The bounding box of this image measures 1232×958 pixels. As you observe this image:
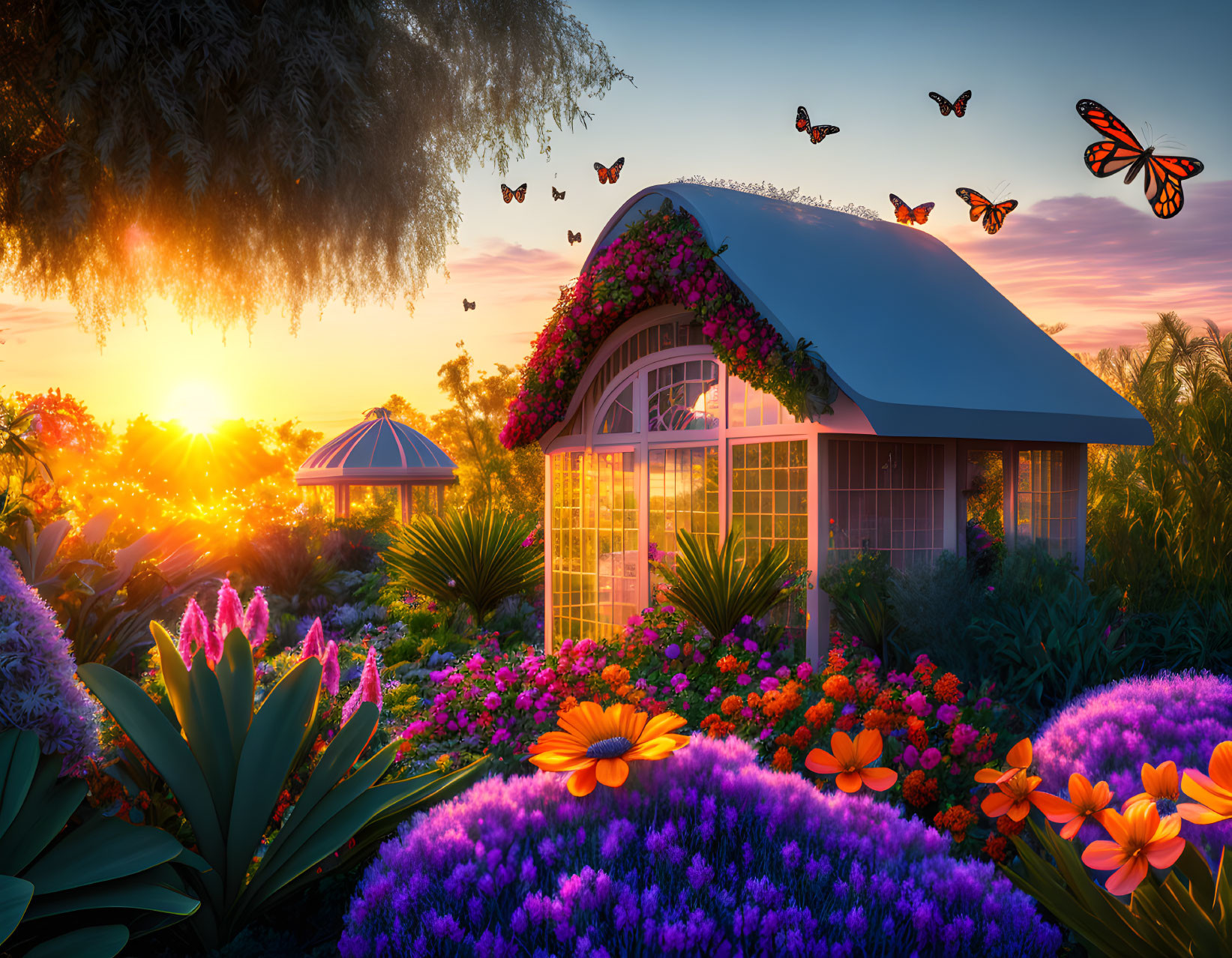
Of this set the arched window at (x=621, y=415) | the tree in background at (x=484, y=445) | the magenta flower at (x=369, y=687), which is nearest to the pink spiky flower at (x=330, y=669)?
the magenta flower at (x=369, y=687)

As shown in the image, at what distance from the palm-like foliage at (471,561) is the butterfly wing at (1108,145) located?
819cm

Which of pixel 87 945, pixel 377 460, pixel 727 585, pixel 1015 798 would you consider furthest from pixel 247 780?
pixel 377 460

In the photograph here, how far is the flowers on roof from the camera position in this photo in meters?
6.62

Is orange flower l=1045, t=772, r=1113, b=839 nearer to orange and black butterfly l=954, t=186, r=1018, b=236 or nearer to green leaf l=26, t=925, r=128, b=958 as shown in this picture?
green leaf l=26, t=925, r=128, b=958

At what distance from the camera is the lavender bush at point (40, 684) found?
2422 millimetres

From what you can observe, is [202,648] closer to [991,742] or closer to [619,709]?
[619,709]

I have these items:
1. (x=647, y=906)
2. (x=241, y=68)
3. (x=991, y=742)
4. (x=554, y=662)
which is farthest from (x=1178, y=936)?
(x=241, y=68)

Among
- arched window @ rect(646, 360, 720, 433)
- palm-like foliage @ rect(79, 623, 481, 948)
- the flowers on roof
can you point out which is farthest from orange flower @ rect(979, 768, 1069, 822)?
arched window @ rect(646, 360, 720, 433)

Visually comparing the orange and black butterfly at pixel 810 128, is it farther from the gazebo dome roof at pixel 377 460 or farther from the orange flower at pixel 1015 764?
the gazebo dome roof at pixel 377 460

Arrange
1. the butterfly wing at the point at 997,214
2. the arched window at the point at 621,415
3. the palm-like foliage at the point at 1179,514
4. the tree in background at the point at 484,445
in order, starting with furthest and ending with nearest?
1. the tree in background at the point at 484,445
2. the butterfly wing at the point at 997,214
3. the arched window at the point at 621,415
4. the palm-like foliage at the point at 1179,514

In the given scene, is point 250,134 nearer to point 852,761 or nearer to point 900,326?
point 900,326

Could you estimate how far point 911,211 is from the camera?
34.3 ft

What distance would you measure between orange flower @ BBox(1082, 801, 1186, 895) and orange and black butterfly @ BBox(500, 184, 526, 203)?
10.6 m

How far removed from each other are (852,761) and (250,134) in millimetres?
6796
